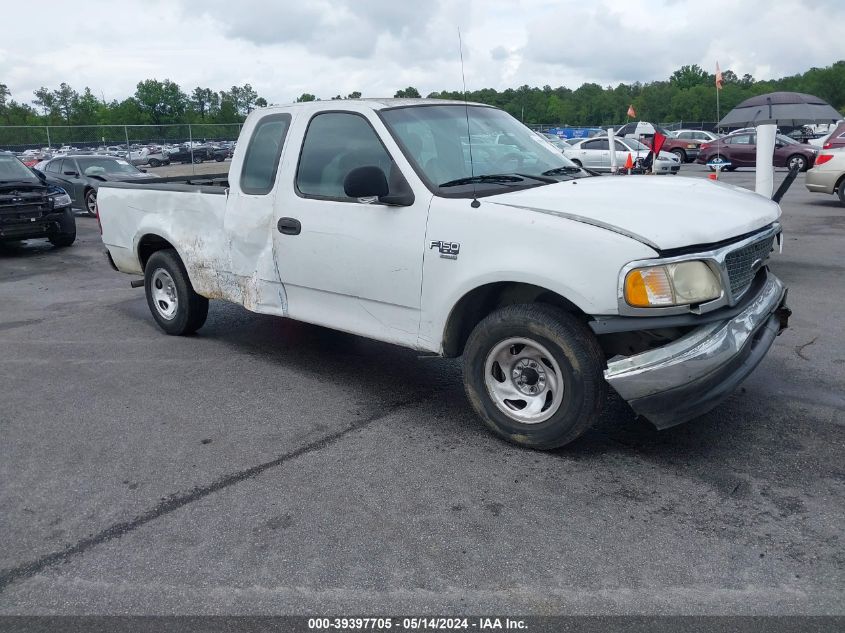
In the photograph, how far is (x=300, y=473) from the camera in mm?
4031

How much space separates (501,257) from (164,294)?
13.1ft

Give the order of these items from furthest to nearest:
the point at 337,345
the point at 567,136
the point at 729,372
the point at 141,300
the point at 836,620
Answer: the point at 567,136, the point at 141,300, the point at 337,345, the point at 729,372, the point at 836,620

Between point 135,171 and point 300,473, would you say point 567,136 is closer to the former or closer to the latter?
point 135,171

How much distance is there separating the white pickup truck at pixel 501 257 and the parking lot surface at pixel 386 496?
1.45ft

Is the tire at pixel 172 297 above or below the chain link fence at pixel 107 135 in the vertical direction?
below

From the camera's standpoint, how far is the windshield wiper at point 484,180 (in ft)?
15.1

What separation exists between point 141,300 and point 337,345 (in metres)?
3.31

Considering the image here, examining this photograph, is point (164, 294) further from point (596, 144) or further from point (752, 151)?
point (752, 151)

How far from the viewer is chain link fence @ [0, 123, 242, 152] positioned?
33969mm

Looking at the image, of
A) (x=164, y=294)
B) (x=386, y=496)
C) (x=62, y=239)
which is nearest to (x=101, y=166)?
(x=62, y=239)

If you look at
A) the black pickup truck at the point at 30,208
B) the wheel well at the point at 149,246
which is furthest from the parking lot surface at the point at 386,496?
the black pickup truck at the point at 30,208

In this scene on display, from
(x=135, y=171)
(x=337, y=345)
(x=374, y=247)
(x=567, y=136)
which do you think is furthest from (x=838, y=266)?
(x=567, y=136)

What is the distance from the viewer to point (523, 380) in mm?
4227

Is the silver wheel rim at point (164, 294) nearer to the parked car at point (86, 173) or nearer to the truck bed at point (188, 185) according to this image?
the truck bed at point (188, 185)
